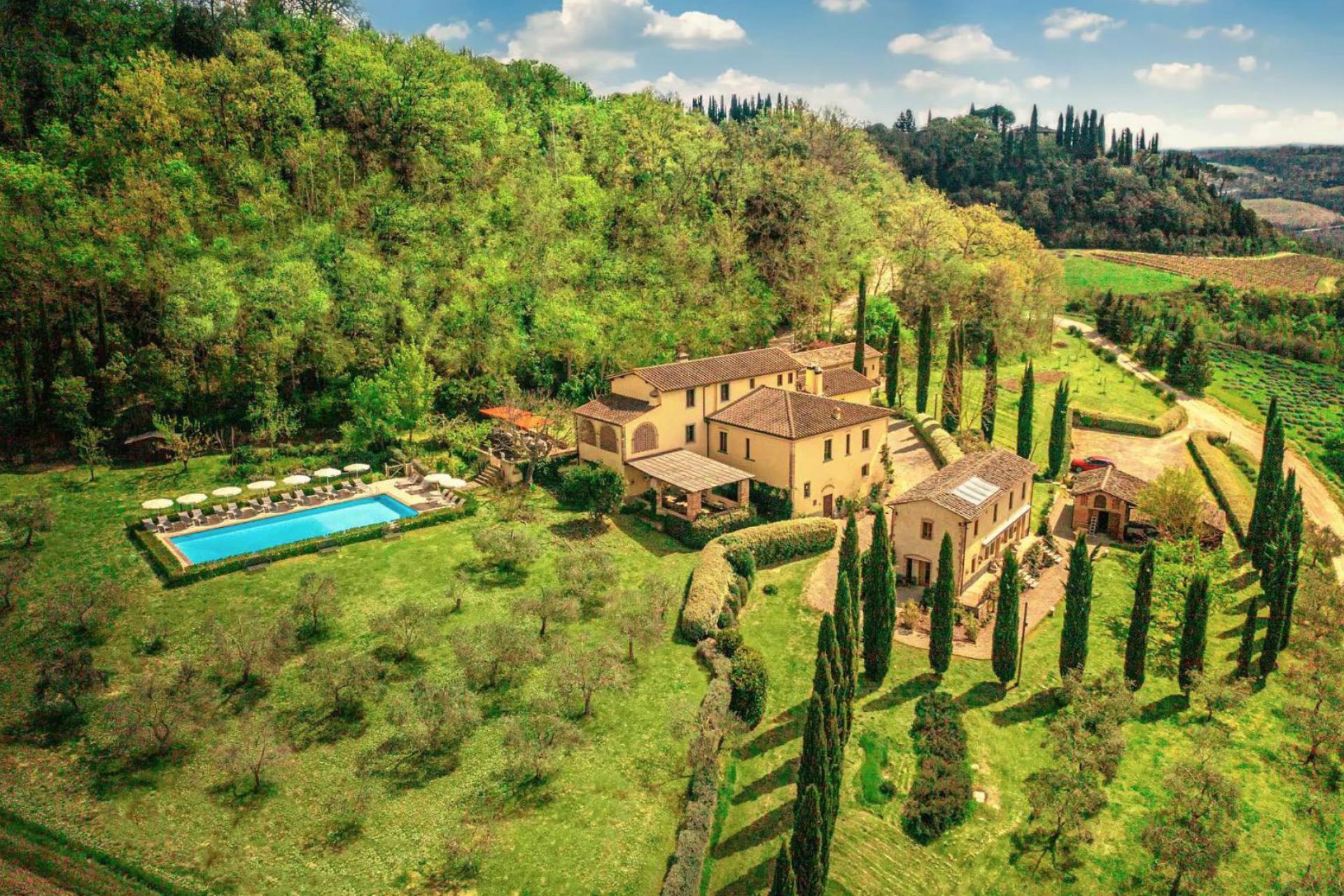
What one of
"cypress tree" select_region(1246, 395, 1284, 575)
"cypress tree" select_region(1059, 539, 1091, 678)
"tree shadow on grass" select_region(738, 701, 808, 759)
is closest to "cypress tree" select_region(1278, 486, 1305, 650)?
"cypress tree" select_region(1246, 395, 1284, 575)

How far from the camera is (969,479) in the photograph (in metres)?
39.9

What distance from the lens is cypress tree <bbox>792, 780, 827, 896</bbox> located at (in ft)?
64.8

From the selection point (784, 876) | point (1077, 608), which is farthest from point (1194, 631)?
point (784, 876)

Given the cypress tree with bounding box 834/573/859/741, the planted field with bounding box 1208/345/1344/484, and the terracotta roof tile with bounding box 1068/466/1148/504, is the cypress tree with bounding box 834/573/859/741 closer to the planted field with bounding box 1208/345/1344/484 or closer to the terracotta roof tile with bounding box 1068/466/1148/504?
the terracotta roof tile with bounding box 1068/466/1148/504

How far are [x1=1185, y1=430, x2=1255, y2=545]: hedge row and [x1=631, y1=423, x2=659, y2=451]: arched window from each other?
32.2 metres

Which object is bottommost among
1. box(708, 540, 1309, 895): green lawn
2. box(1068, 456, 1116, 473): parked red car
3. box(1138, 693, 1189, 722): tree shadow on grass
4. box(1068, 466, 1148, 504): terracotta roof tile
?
box(1138, 693, 1189, 722): tree shadow on grass

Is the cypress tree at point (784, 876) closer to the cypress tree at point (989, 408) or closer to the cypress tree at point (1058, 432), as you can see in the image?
the cypress tree at point (1058, 432)

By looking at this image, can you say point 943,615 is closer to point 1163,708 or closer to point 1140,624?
point 1140,624

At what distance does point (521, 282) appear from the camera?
5744 centimetres

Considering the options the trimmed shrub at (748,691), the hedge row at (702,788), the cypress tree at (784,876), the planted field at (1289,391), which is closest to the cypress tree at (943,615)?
the trimmed shrub at (748,691)

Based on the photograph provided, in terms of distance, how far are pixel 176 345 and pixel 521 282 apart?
2182 centimetres

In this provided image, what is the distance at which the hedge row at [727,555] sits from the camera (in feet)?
102

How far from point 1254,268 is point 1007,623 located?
13462cm

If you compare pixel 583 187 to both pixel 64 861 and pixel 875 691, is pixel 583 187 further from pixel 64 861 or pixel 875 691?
pixel 64 861
